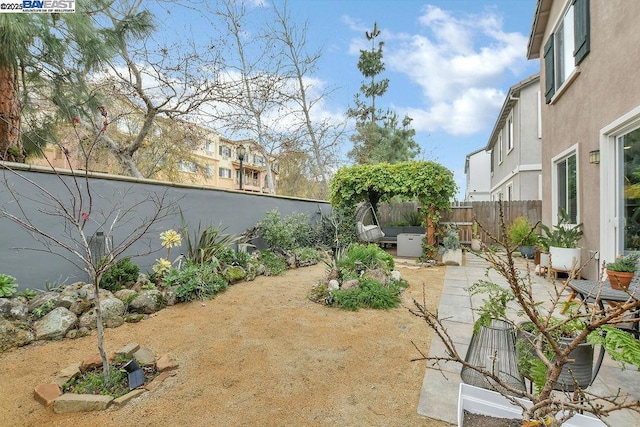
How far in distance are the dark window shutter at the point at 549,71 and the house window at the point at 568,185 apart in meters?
1.47

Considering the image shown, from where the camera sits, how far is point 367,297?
397 cm

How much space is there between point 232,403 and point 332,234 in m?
7.08

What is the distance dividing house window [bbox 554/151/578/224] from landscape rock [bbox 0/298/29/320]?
7.59m

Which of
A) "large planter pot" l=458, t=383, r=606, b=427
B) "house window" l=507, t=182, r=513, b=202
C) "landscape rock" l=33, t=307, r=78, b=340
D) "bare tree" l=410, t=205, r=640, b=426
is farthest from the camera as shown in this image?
"house window" l=507, t=182, r=513, b=202

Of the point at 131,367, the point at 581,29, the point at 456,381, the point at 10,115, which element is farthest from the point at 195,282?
the point at 581,29

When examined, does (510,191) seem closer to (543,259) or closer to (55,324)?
(543,259)

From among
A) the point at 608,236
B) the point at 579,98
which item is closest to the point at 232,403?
the point at 608,236

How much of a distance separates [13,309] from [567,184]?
816cm

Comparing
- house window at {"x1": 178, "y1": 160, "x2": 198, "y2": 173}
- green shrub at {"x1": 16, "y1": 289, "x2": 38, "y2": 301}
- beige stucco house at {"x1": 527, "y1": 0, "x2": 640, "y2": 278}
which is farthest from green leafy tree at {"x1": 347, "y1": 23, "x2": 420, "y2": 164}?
green shrub at {"x1": 16, "y1": 289, "x2": 38, "y2": 301}

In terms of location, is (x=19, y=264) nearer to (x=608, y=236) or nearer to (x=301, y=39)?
(x=608, y=236)

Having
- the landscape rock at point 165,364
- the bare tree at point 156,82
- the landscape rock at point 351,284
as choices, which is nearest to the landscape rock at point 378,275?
the landscape rock at point 351,284

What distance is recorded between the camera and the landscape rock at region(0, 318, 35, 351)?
268 cm

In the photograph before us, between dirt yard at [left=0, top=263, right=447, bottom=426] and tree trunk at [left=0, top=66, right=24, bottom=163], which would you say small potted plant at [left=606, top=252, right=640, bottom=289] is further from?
tree trunk at [left=0, top=66, right=24, bottom=163]

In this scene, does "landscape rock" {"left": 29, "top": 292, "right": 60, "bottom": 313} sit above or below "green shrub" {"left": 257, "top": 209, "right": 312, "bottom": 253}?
below
